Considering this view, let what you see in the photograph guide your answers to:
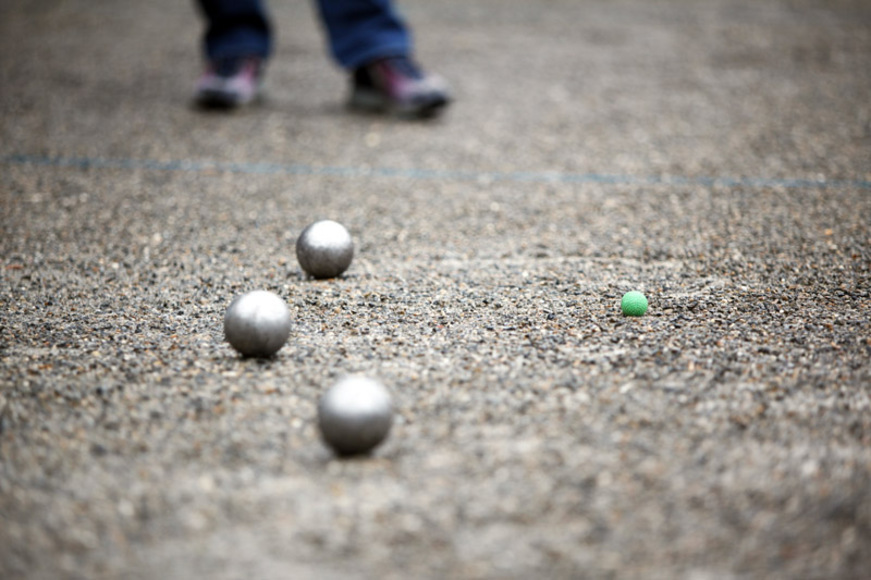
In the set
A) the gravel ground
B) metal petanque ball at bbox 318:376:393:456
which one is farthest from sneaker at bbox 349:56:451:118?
metal petanque ball at bbox 318:376:393:456

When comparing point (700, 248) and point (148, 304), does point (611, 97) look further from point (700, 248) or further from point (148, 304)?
point (148, 304)

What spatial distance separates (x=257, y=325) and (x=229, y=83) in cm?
308

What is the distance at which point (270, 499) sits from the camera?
5.36 feet

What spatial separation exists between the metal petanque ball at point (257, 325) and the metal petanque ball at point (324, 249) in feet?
1.89

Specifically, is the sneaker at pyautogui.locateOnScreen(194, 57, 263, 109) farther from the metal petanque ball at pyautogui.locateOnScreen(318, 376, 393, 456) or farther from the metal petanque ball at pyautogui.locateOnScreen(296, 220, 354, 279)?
the metal petanque ball at pyautogui.locateOnScreen(318, 376, 393, 456)

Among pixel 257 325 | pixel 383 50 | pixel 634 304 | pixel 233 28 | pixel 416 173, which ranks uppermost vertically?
pixel 233 28

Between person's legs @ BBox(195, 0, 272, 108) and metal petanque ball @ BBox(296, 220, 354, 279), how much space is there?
2366 mm

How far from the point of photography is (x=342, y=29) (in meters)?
4.69

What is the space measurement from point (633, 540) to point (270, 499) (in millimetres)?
704

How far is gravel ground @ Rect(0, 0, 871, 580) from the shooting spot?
1.55m

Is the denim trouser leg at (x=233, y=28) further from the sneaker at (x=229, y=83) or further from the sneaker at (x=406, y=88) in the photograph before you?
the sneaker at (x=406, y=88)

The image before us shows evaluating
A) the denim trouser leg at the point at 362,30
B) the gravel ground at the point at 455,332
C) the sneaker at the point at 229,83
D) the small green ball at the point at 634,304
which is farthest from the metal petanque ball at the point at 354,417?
the sneaker at the point at 229,83

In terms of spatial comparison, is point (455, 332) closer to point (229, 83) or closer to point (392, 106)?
point (392, 106)

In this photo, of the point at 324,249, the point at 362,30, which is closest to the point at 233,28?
the point at 362,30
